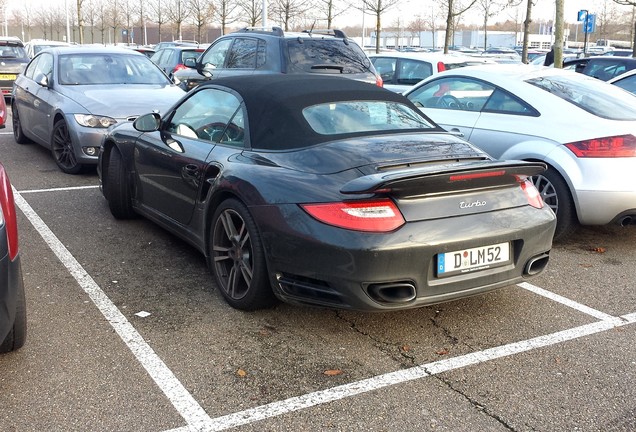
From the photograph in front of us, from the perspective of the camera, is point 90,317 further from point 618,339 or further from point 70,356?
point 618,339

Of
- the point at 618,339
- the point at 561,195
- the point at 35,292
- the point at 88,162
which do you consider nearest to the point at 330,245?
the point at 618,339

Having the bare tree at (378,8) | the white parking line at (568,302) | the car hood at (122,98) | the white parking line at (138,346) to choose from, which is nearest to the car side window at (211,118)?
the white parking line at (138,346)

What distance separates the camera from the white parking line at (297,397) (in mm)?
3121

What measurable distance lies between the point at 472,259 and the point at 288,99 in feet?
5.29

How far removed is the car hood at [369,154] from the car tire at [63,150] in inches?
188

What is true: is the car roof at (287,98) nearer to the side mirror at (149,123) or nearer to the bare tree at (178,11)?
the side mirror at (149,123)

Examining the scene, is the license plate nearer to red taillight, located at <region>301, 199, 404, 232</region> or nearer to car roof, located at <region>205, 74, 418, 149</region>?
red taillight, located at <region>301, 199, 404, 232</region>

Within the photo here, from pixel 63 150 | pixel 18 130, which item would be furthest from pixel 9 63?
pixel 63 150

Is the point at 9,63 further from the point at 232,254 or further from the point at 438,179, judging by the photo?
the point at 438,179

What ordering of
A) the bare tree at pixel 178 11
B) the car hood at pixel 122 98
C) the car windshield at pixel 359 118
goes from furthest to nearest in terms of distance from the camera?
the bare tree at pixel 178 11
the car hood at pixel 122 98
the car windshield at pixel 359 118

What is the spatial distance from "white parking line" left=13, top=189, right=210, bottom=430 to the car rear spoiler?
4.29 ft

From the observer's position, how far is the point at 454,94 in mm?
7215

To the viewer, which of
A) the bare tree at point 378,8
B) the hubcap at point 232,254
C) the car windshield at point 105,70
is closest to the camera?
the hubcap at point 232,254

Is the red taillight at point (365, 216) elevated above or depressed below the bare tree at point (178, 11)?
below
